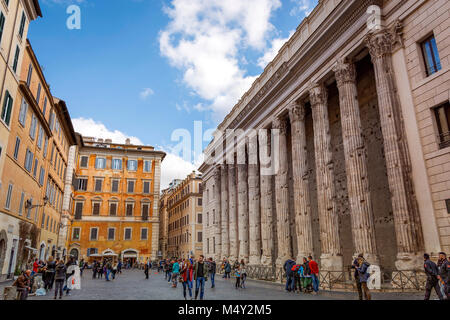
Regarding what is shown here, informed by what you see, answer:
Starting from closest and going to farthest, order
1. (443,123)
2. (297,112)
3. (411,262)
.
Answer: (411,262)
(443,123)
(297,112)

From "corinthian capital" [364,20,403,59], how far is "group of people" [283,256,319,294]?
31.8ft

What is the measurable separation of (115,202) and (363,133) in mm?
38515

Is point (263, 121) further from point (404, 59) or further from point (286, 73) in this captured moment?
point (404, 59)

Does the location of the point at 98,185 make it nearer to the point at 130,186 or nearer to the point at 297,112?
the point at 130,186

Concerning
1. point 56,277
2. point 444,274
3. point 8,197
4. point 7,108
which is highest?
point 7,108

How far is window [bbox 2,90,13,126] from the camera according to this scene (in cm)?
1722

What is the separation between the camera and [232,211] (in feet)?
108

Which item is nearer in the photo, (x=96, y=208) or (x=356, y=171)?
(x=356, y=171)

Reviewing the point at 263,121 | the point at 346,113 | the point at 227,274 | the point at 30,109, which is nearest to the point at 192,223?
the point at 227,274

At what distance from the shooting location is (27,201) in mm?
22000

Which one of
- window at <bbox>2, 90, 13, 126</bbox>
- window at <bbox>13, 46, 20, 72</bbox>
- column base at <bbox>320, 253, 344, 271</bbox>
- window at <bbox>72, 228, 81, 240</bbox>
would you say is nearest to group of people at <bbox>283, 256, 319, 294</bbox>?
column base at <bbox>320, 253, 344, 271</bbox>

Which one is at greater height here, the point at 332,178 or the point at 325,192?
the point at 332,178

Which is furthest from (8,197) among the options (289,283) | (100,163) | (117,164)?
(117,164)

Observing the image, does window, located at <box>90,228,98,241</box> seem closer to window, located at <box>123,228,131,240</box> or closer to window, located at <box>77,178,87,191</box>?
window, located at <box>123,228,131,240</box>
